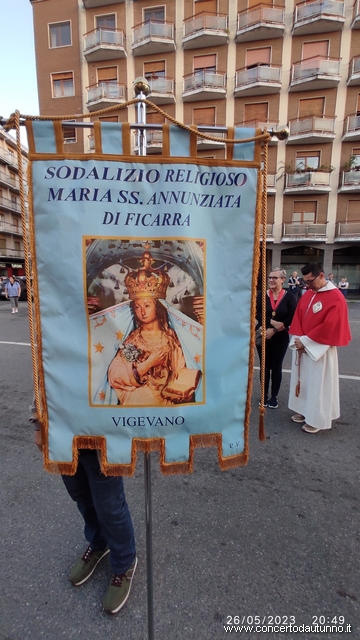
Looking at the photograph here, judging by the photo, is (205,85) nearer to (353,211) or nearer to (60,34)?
(60,34)

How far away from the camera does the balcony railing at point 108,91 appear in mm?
21922

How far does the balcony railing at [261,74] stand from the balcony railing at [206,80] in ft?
4.14

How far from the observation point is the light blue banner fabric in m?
1.30

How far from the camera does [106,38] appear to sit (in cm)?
2152

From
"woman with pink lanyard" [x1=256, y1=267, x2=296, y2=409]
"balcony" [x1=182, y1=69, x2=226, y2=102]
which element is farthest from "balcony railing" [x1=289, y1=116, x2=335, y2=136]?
"woman with pink lanyard" [x1=256, y1=267, x2=296, y2=409]

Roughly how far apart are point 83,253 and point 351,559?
2.35 meters

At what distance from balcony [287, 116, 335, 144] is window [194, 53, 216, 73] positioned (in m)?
6.30

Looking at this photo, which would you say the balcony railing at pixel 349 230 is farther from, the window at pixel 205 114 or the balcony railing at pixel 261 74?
the window at pixel 205 114

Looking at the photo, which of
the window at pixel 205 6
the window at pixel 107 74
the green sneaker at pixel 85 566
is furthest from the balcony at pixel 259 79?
the green sneaker at pixel 85 566

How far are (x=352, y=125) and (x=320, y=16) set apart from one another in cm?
625

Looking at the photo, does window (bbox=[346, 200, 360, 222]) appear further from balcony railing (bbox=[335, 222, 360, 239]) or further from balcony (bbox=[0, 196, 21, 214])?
balcony (bbox=[0, 196, 21, 214])

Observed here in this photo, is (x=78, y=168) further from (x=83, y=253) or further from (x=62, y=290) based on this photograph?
(x=62, y=290)

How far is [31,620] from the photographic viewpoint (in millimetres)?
1687

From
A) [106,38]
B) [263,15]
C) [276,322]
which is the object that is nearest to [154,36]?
[106,38]
